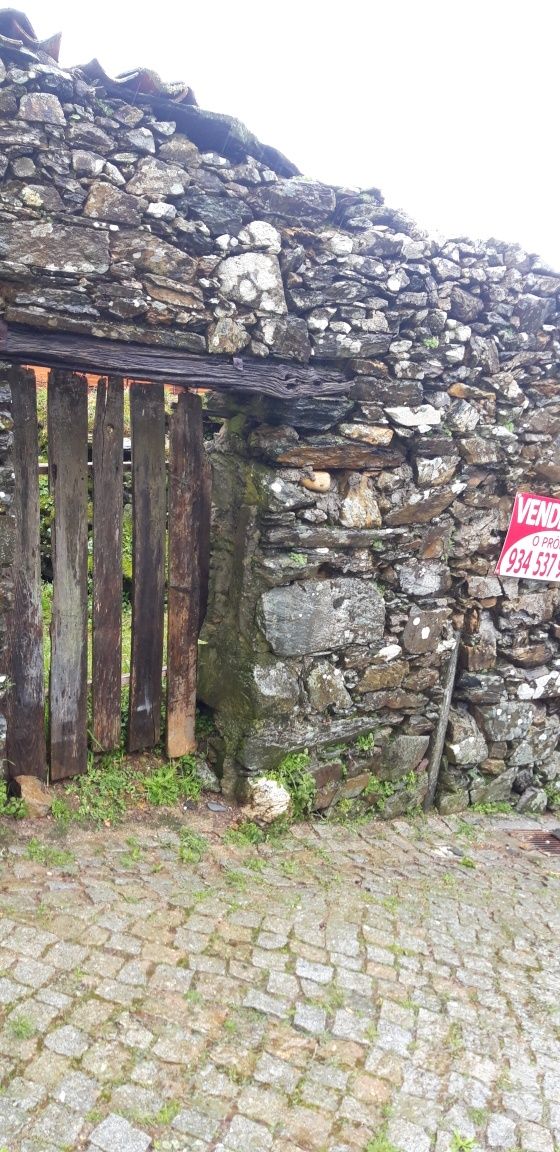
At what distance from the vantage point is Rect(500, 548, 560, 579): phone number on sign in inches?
191

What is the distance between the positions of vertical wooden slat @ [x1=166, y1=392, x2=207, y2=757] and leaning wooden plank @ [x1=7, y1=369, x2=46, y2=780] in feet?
2.48

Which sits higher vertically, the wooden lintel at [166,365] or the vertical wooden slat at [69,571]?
the wooden lintel at [166,365]

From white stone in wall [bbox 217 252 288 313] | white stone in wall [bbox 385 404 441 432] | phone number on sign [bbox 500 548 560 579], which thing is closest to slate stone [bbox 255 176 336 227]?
white stone in wall [bbox 217 252 288 313]

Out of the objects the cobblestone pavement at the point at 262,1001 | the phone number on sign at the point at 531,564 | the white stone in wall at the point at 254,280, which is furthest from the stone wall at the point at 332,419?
the cobblestone pavement at the point at 262,1001

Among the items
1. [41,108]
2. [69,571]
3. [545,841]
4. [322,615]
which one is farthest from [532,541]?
[41,108]

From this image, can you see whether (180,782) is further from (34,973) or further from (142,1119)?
(142,1119)

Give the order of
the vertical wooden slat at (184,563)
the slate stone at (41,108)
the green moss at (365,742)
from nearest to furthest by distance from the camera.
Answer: the slate stone at (41,108) → the vertical wooden slat at (184,563) → the green moss at (365,742)

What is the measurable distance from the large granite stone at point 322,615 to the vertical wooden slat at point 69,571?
0.99m

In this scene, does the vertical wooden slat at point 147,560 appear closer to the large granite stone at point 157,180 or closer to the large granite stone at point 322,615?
the large granite stone at point 322,615

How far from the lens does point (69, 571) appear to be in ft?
12.3

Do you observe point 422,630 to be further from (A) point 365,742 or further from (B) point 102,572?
(B) point 102,572

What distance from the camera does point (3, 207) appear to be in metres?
3.04

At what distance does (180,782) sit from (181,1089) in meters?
1.91

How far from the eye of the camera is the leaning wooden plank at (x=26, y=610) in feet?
11.3
